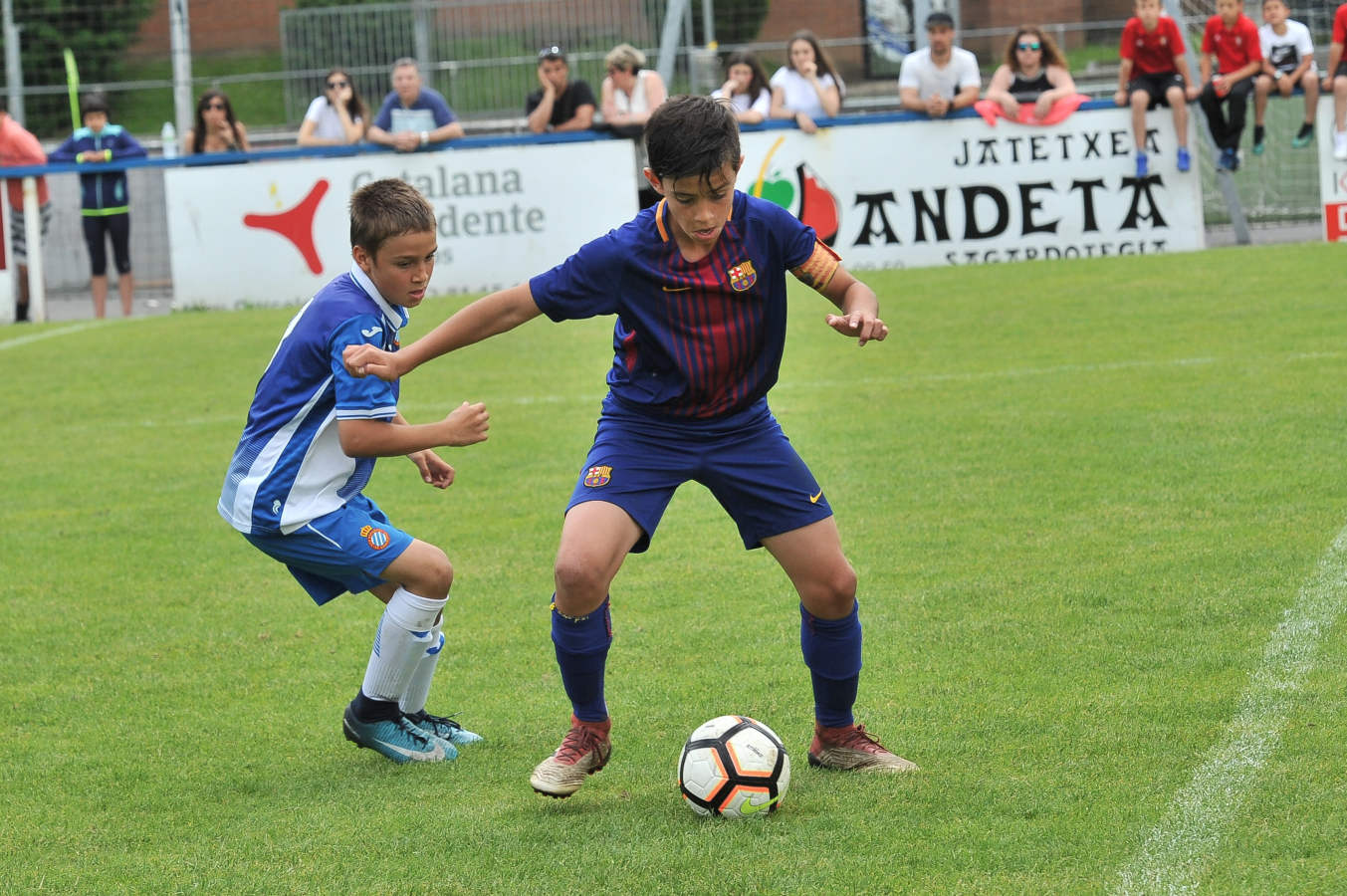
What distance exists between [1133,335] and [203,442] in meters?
5.66

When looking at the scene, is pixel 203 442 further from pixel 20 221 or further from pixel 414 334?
pixel 20 221

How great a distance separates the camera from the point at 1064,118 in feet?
45.0

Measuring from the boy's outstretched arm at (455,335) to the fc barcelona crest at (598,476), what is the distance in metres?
0.42

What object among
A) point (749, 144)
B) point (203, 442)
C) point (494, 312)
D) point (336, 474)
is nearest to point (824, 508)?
point (494, 312)

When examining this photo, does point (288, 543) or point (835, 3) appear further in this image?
point (835, 3)

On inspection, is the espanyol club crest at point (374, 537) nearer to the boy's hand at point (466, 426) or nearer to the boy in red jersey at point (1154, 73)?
the boy's hand at point (466, 426)

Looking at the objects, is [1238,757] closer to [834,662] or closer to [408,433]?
[834,662]

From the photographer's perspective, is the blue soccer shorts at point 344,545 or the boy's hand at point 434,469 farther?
the boy's hand at point 434,469

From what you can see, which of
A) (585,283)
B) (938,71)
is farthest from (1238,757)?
(938,71)

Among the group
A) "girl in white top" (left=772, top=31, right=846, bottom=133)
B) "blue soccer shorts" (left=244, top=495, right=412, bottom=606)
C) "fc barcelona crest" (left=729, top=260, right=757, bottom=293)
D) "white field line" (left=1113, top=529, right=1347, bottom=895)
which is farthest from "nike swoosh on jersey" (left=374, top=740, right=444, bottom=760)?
"girl in white top" (left=772, top=31, right=846, bottom=133)

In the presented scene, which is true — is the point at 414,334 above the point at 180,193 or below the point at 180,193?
below

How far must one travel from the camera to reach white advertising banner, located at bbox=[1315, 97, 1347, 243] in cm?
1343

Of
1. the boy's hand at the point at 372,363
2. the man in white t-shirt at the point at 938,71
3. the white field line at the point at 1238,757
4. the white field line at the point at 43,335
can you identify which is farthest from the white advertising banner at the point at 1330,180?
the boy's hand at the point at 372,363

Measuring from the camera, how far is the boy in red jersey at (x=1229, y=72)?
1363 cm
